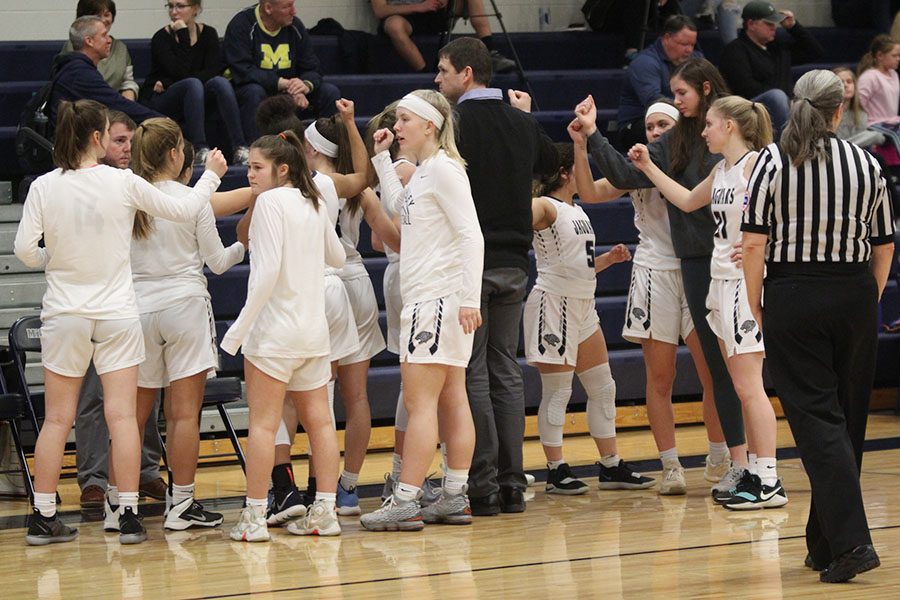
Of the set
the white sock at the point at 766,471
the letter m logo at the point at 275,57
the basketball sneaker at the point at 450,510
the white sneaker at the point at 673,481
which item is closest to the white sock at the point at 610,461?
the white sneaker at the point at 673,481

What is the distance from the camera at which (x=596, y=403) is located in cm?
584

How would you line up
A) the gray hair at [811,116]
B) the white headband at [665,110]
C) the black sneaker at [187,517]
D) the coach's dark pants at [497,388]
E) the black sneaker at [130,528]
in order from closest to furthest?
the gray hair at [811,116]
the black sneaker at [130,528]
the black sneaker at [187,517]
the coach's dark pants at [497,388]
the white headband at [665,110]

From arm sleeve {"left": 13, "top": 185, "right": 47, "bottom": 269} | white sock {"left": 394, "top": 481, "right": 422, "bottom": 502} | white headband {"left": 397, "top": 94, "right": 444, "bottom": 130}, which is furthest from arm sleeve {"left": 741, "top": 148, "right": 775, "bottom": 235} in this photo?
arm sleeve {"left": 13, "top": 185, "right": 47, "bottom": 269}

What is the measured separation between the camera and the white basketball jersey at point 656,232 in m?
5.70

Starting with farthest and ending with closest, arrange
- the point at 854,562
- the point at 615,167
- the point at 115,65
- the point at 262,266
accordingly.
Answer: the point at 115,65 → the point at 615,167 → the point at 262,266 → the point at 854,562

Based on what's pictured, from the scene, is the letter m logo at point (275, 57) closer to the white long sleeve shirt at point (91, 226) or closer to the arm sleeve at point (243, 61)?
the arm sleeve at point (243, 61)

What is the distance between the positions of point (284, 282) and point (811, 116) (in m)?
1.85

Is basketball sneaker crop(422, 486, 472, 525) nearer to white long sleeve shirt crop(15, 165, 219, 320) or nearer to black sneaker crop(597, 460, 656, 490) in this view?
black sneaker crop(597, 460, 656, 490)

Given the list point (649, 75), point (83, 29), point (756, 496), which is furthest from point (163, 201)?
point (649, 75)

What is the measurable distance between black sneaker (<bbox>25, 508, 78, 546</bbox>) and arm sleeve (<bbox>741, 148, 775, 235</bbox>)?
2.63 meters

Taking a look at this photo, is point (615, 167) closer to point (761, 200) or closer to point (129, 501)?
point (761, 200)

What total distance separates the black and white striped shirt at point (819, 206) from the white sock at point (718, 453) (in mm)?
1952

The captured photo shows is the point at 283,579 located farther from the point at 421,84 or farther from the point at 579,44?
the point at 579,44

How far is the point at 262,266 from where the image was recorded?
15.6ft
